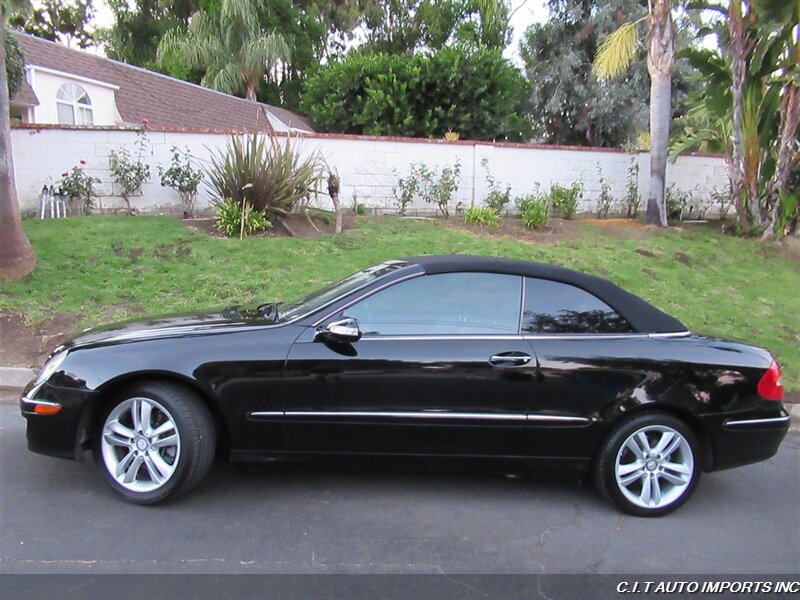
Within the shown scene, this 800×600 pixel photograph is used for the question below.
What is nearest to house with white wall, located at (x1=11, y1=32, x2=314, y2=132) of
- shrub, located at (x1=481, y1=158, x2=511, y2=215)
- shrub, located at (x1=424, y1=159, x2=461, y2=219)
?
shrub, located at (x1=424, y1=159, x2=461, y2=219)

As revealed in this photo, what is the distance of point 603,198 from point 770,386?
9.39m

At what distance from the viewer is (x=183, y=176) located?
33.9 ft

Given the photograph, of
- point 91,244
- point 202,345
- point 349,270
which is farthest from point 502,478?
point 91,244

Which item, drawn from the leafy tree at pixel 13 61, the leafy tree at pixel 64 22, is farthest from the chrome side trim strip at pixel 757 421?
the leafy tree at pixel 64 22

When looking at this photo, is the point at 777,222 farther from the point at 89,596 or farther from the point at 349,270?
the point at 89,596

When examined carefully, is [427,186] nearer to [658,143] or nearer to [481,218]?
[481,218]

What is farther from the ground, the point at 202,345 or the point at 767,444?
the point at 202,345

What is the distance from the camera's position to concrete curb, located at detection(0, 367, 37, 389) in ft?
18.9

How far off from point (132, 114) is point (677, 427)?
59.4ft

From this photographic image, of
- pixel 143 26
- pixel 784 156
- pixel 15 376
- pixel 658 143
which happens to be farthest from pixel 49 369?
pixel 143 26

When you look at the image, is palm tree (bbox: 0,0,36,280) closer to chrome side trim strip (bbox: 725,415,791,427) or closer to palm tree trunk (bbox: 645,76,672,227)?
chrome side trim strip (bbox: 725,415,791,427)

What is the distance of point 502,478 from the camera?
4.20 meters

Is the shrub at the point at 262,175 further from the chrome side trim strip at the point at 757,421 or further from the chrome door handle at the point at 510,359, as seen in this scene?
the chrome side trim strip at the point at 757,421

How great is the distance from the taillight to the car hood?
3.02 metres
